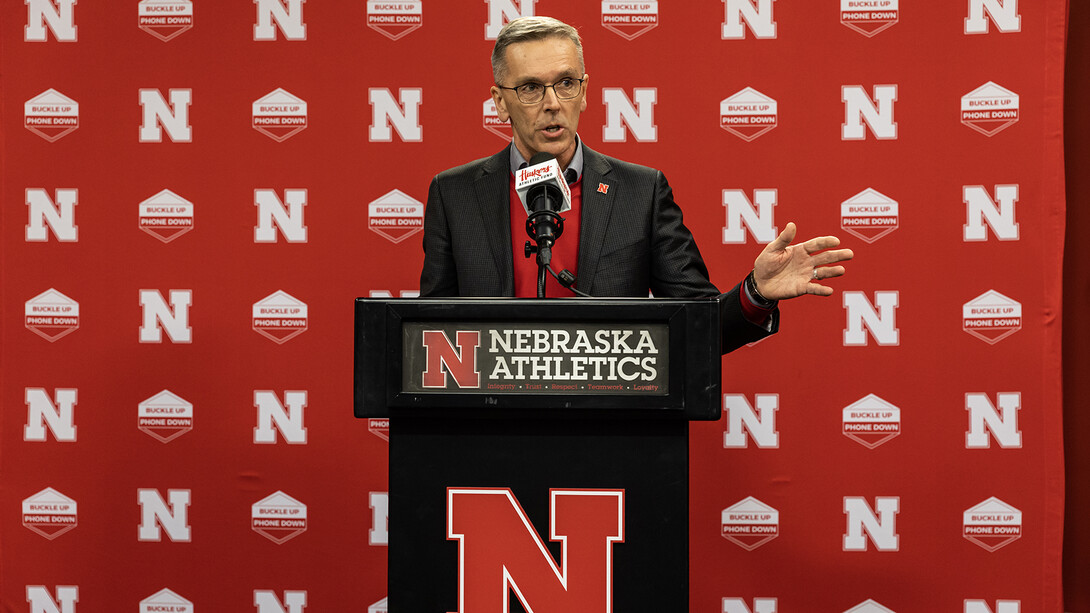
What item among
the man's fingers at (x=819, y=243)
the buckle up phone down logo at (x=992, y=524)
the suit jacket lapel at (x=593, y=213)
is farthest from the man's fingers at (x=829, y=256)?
the buckle up phone down logo at (x=992, y=524)

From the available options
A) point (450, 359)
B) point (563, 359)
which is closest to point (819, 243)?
point (563, 359)

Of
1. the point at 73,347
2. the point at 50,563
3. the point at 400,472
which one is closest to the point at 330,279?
the point at 73,347

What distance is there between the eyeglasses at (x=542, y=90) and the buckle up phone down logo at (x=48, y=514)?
2.08 meters

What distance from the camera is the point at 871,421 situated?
234cm

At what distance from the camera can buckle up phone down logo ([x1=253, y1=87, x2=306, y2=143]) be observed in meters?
2.43

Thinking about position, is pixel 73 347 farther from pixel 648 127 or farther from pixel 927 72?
pixel 927 72

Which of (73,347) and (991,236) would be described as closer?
(991,236)

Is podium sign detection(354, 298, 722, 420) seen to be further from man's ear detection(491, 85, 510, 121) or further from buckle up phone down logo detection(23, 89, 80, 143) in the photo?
buckle up phone down logo detection(23, 89, 80, 143)

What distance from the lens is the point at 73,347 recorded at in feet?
8.11

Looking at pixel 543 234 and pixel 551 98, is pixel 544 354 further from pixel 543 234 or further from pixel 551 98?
pixel 551 98

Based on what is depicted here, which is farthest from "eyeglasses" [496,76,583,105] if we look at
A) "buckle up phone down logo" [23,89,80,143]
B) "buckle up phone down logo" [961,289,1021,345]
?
"buckle up phone down logo" [23,89,80,143]

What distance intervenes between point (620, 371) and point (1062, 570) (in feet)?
7.25

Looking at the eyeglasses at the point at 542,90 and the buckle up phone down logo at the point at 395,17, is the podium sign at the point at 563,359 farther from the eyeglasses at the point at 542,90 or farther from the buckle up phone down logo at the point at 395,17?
the buckle up phone down logo at the point at 395,17

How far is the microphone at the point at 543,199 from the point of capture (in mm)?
1015
